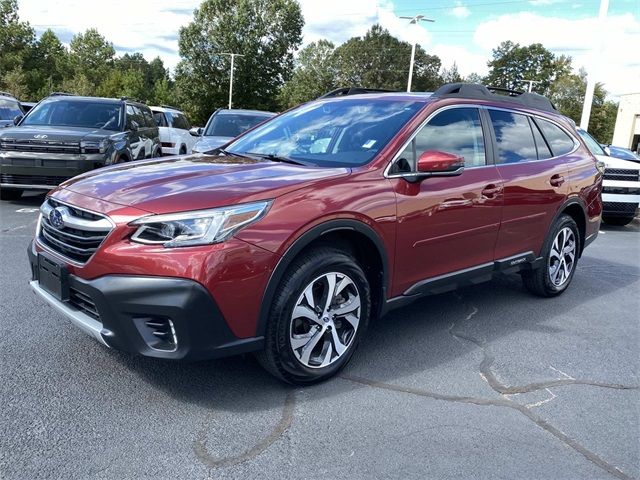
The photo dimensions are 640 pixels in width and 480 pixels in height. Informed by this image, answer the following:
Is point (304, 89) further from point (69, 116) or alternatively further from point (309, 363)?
point (309, 363)

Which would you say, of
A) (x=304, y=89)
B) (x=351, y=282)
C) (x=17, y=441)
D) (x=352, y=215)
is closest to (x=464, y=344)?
(x=351, y=282)

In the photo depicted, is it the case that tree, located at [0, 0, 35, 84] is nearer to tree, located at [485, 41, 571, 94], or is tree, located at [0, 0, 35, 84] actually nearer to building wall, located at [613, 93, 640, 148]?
building wall, located at [613, 93, 640, 148]

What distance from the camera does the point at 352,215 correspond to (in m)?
3.31

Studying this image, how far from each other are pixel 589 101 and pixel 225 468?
1519cm

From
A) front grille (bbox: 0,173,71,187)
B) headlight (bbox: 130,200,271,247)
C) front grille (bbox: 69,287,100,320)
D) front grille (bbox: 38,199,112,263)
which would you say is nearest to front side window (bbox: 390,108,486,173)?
headlight (bbox: 130,200,271,247)

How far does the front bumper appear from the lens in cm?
273

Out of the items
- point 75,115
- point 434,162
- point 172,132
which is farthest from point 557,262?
point 172,132

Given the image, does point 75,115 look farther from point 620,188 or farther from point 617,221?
point 617,221

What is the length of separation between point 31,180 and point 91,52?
71.7 metres

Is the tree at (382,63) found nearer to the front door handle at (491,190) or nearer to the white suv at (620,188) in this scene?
the white suv at (620,188)

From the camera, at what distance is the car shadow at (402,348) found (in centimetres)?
326

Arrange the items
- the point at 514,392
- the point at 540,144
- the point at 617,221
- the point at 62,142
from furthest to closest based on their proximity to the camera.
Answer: the point at 617,221
the point at 62,142
the point at 540,144
the point at 514,392

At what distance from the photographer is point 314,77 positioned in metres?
72.2

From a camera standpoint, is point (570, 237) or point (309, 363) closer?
point (309, 363)
